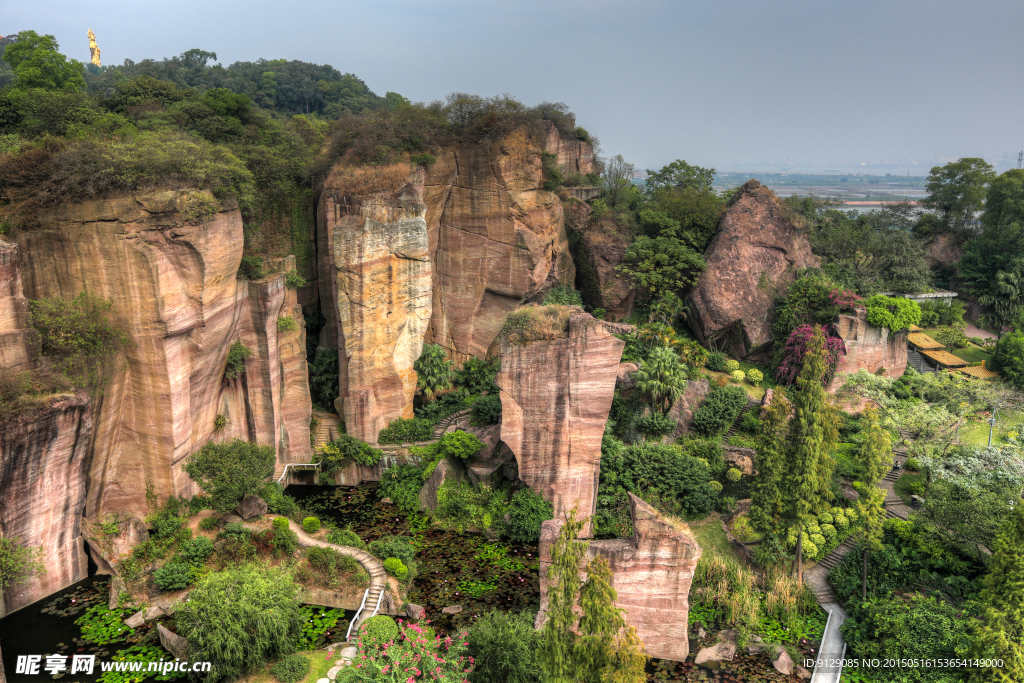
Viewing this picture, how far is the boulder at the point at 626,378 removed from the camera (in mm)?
27812

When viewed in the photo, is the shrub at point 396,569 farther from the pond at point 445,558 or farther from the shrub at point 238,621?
the shrub at point 238,621

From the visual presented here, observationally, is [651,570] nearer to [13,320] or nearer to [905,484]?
[905,484]

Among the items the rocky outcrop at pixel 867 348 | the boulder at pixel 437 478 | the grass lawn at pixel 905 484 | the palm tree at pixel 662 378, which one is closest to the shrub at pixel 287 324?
the boulder at pixel 437 478

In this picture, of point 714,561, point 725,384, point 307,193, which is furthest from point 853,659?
point 307,193

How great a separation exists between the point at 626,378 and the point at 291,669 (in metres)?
17.1

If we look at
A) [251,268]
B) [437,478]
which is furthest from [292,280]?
[437,478]

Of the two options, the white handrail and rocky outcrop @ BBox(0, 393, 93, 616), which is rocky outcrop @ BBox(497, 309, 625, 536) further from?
rocky outcrop @ BBox(0, 393, 93, 616)

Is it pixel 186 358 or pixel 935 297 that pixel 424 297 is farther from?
pixel 935 297

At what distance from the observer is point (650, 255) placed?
3353cm

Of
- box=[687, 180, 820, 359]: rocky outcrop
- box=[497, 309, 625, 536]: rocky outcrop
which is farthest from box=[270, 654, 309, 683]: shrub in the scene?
box=[687, 180, 820, 359]: rocky outcrop

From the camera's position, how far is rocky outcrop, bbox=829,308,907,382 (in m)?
30.5

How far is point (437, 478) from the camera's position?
24609 millimetres

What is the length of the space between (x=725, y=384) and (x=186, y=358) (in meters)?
22.0

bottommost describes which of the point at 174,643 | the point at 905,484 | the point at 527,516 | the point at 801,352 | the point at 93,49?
the point at 174,643
